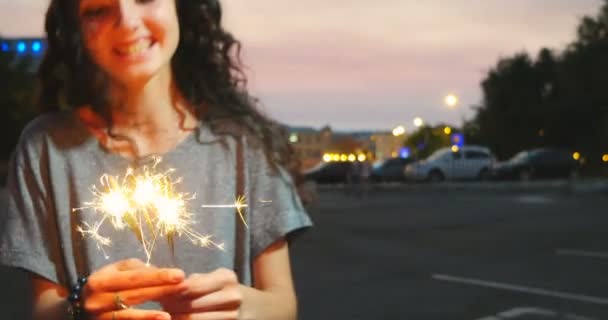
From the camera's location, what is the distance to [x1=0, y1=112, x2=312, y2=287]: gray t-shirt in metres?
1.43

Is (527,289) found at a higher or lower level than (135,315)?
lower

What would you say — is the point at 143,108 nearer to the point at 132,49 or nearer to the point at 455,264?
the point at 132,49

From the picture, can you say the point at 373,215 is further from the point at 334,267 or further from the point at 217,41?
the point at 217,41

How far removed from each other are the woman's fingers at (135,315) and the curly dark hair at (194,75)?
1.71ft

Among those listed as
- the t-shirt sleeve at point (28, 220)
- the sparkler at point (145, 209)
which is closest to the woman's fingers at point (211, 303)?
the sparkler at point (145, 209)

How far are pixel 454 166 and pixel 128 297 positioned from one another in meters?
33.0

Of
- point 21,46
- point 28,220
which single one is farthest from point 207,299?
point 21,46

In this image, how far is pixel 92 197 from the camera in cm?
148

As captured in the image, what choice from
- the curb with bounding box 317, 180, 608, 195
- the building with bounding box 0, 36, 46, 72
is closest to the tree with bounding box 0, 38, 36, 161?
the building with bounding box 0, 36, 46, 72

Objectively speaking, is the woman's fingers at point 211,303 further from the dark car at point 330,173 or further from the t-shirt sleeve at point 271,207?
the dark car at point 330,173

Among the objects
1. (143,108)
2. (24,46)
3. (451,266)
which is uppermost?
(24,46)

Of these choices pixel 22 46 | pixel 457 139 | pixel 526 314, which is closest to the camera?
pixel 526 314

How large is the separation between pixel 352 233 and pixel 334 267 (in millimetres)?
3970

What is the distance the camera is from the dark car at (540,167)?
1346 inches
